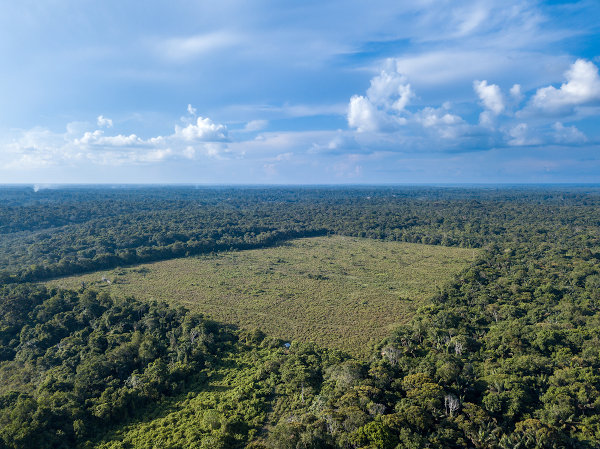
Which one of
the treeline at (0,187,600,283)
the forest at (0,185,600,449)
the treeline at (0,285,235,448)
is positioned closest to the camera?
the forest at (0,185,600,449)

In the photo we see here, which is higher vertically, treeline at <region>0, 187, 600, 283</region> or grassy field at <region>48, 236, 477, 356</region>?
treeline at <region>0, 187, 600, 283</region>

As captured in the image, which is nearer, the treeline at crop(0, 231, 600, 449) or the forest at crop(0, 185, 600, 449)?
the treeline at crop(0, 231, 600, 449)

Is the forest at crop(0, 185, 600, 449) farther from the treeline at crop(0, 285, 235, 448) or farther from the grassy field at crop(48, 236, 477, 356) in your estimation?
the grassy field at crop(48, 236, 477, 356)

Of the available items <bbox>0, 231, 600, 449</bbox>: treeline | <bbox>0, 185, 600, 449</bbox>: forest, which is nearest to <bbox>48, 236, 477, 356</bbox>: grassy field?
<bbox>0, 185, 600, 449</bbox>: forest

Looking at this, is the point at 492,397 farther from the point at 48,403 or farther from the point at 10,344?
the point at 10,344

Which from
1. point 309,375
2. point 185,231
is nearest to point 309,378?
point 309,375

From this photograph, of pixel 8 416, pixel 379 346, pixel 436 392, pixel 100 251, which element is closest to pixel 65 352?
pixel 8 416

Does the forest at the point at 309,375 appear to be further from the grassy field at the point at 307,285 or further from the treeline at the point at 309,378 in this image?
the grassy field at the point at 307,285

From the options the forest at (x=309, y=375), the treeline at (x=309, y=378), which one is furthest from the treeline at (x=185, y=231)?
the treeline at (x=309, y=378)
